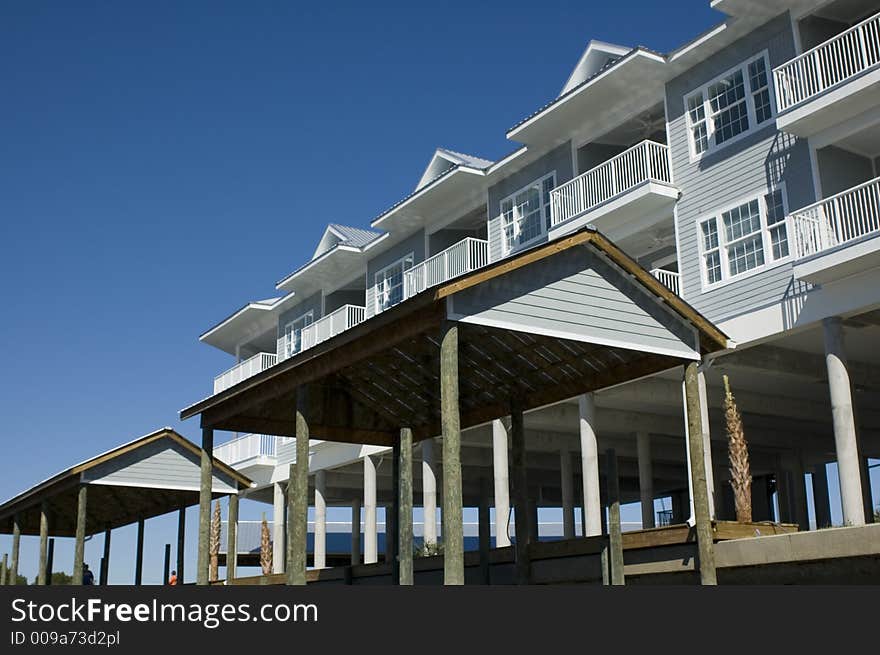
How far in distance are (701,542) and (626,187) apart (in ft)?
48.2

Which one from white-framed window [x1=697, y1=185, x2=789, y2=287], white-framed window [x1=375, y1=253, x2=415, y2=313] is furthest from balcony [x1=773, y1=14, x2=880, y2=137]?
white-framed window [x1=375, y1=253, x2=415, y2=313]

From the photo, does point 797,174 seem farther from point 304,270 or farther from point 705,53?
point 304,270

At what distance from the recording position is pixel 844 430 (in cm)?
1920

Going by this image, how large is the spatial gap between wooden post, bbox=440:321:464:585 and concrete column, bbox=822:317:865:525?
11.4 m

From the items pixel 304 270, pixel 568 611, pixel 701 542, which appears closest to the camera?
pixel 568 611

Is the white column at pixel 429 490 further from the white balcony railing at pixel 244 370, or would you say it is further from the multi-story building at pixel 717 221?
the white balcony railing at pixel 244 370

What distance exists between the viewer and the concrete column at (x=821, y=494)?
38062mm

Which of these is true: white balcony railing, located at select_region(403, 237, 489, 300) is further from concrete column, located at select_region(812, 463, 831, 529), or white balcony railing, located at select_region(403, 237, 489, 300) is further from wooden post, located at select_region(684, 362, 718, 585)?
concrete column, located at select_region(812, 463, 831, 529)

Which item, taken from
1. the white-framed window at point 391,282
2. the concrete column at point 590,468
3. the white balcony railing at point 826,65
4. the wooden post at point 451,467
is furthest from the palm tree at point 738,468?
the white-framed window at point 391,282

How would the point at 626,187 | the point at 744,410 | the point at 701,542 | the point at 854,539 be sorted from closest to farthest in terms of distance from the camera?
1. the point at 854,539
2. the point at 701,542
3. the point at 626,187
4. the point at 744,410

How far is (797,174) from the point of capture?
21.2 m

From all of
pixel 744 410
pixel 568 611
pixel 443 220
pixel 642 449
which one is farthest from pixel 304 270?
pixel 568 611

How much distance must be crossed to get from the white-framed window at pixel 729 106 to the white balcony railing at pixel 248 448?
2160 centimetres

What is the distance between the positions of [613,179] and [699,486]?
13.7 metres
